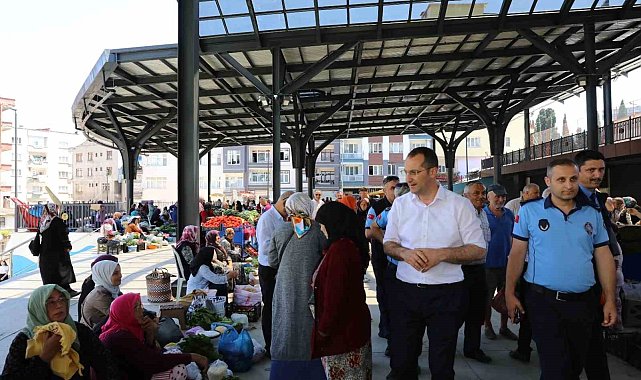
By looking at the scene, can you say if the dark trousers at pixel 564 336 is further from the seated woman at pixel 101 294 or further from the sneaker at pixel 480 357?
the seated woman at pixel 101 294

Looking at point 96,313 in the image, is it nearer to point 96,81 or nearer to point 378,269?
point 378,269

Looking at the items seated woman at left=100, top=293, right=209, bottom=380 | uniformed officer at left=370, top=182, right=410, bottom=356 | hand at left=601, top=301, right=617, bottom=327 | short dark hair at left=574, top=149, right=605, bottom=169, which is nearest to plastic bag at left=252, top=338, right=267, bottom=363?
uniformed officer at left=370, top=182, right=410, bottom=356

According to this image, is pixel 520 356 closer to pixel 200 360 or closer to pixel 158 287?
pixel 200 360

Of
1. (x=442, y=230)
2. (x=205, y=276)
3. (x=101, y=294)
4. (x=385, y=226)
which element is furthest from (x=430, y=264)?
(x=205, y=276)

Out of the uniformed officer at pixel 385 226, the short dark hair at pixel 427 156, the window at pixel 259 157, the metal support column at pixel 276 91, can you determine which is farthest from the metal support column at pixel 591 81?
the window at pixel 259 157

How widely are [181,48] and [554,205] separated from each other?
19.3ft

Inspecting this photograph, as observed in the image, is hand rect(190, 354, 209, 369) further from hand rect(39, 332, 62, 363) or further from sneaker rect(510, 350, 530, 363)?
sneaker rect(510, 350, 530, 363)

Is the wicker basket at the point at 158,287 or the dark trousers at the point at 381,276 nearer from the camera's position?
the dark trousers at the point at 381,276

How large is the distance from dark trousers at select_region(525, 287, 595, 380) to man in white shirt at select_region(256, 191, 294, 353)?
2.54 metres

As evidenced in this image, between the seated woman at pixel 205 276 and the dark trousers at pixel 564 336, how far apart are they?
4.14 metres

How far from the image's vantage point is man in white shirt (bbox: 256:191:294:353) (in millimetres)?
4863

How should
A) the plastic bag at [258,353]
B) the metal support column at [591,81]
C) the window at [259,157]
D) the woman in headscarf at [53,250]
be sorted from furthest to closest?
the window at [259,157] < the metal support column at [591,81] < the woman in headscarf at [53,250] < the plastic bag at [258,353]

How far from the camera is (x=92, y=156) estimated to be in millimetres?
71938

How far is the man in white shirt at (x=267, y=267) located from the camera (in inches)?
191
